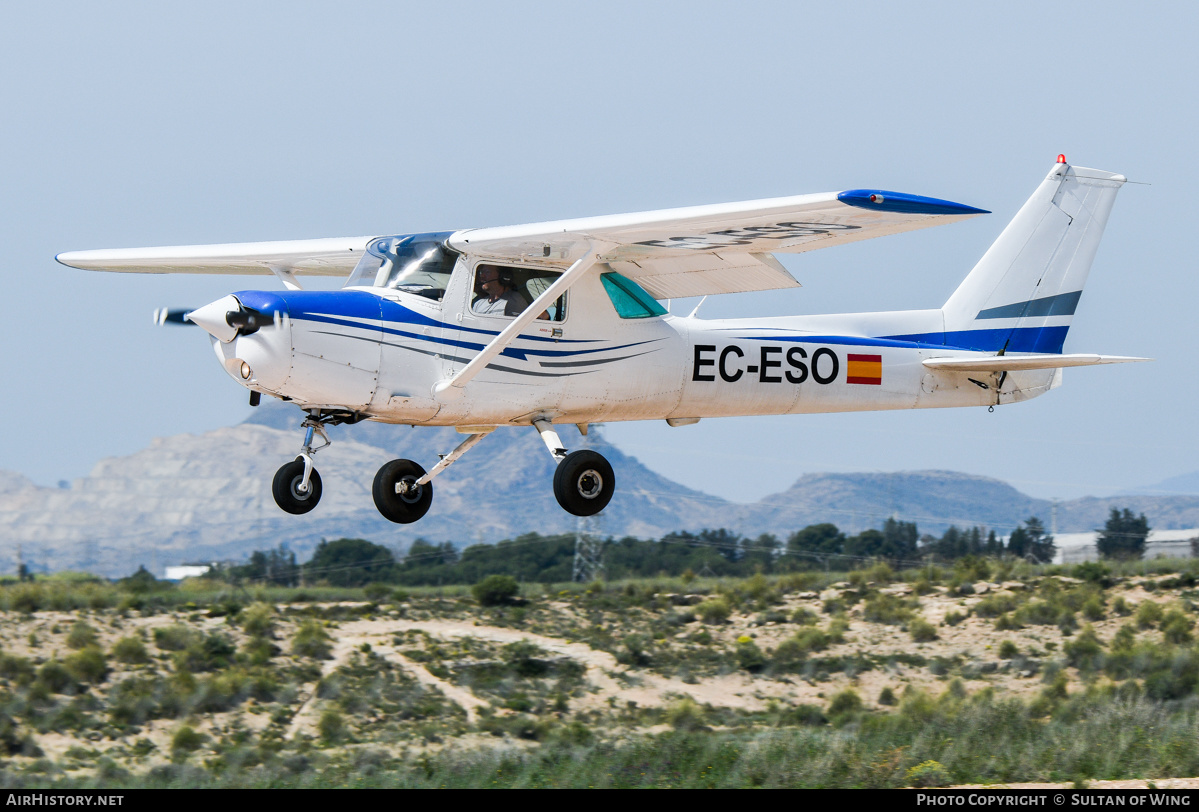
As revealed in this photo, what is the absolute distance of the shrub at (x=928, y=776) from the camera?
21.1m

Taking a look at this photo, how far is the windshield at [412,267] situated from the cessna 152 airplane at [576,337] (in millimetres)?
15

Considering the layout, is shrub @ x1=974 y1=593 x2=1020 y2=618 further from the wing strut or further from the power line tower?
the wing strut

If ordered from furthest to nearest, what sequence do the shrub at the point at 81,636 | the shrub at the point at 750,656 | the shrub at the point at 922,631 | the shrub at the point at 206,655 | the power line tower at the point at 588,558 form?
the power line tower at the point at 588,558
the shrub at the point at 922,631
the shrub at the point at 750,656
the shrub at the point at 81,636
the shrub at the point at 206,655

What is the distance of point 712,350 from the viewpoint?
13.4 m

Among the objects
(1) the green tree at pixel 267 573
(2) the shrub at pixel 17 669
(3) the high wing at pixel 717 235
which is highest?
(3) the high wing at pixel 717 235

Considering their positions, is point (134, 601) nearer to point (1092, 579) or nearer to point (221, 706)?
point (221, 706)

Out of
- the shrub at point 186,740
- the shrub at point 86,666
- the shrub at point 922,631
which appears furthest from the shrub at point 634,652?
the shrub at point 86,666

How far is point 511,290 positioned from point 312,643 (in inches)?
1152

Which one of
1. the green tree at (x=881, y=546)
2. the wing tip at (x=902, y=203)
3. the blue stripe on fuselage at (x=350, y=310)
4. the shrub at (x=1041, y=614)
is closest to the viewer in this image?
the wing tip at (x=902, y=203)

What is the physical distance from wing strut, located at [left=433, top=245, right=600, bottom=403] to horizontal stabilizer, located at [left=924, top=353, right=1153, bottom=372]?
15.6 ft

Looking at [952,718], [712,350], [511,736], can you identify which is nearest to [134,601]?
[511,736]

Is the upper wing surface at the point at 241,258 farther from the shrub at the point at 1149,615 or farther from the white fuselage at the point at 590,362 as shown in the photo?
the shrub at the point at 1149,615

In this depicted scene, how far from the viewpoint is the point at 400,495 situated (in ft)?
42.3

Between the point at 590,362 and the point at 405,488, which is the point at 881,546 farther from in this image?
the point at 405,488
